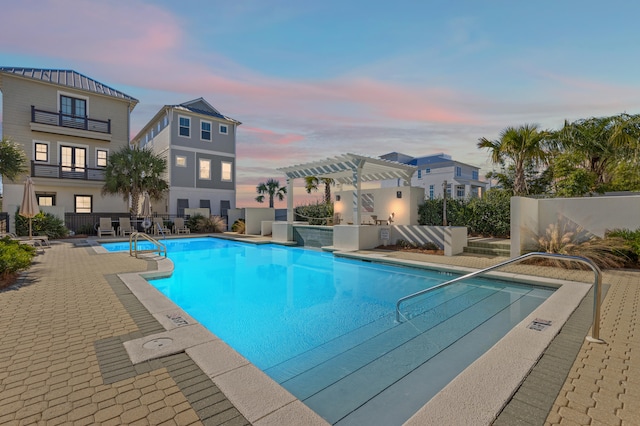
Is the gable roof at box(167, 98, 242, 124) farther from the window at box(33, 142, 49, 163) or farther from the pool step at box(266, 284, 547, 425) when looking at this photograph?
the pool step at box(266, 284, 547, 425)

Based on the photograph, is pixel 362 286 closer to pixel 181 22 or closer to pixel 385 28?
pixel 385 28

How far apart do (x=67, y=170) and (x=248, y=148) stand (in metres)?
12.3

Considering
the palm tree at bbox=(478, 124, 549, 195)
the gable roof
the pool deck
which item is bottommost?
the pool deck

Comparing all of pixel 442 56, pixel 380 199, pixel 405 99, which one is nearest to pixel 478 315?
pixel 442 56

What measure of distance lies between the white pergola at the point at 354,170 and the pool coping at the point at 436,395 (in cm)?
911

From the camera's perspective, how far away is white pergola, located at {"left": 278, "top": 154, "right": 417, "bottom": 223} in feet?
44.0

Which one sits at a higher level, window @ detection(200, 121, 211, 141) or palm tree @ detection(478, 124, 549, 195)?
window @ detection(200, 121, 211, 141)

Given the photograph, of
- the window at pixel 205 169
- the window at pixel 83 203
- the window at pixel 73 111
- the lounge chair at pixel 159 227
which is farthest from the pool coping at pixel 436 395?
the window at pixel 73 111

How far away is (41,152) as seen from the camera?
1920cm

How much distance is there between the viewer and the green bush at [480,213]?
12727 millimetres

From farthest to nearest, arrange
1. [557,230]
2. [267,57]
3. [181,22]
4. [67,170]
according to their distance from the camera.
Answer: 1. [67,170]
2. [267,57]
3. [557,230]
4. [181,22]

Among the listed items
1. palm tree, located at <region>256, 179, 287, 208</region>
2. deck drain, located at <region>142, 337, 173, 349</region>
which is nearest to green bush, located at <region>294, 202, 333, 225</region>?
palm tree, located at <region>256, 179, 287, 208</region>

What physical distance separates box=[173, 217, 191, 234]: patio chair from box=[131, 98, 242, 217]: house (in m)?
1.97

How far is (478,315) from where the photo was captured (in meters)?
5.61
